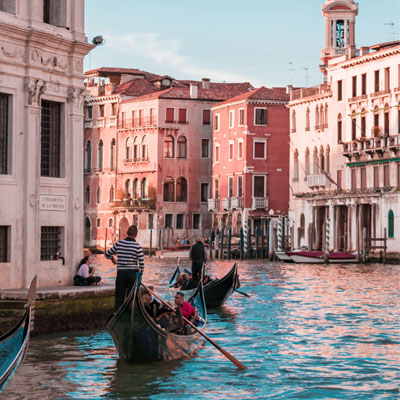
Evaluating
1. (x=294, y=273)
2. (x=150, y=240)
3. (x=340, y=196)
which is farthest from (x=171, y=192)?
(x=294, y=273)

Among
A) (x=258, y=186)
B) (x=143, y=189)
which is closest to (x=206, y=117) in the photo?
(x=143, y=189)

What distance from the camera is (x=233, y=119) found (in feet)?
181

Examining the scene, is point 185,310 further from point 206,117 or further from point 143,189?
point 143,189

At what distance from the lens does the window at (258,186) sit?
5416 cm

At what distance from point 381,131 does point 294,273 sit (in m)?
12.6

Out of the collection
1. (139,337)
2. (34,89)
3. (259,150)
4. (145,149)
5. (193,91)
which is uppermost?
(193,91)

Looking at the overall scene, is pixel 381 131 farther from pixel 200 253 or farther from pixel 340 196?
pixel 200 253

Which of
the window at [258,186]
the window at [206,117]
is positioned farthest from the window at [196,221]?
the window at [258,186]

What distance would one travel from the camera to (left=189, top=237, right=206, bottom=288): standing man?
65.6 feet

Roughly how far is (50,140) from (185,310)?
12.6ft

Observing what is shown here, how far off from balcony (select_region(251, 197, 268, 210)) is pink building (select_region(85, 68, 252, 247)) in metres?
6.45

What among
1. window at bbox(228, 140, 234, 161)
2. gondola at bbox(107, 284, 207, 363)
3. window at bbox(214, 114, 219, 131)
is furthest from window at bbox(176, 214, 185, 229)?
gondola at bbox(107, 284, 207, 363)

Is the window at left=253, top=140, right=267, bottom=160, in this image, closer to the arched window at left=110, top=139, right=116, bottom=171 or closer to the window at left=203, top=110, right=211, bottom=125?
the window at left=203, top=110, right=211, bottom=125

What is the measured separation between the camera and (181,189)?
195ft
